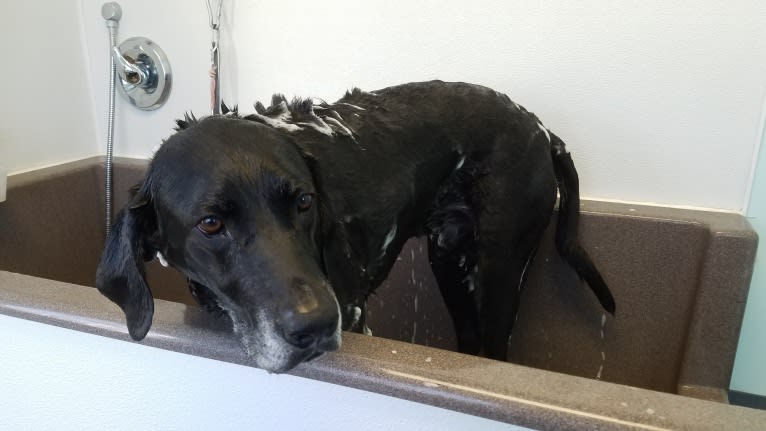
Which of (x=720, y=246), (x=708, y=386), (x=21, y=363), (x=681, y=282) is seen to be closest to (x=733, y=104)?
(x=720, y=246)

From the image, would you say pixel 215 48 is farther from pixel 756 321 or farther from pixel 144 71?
pixel 756 321

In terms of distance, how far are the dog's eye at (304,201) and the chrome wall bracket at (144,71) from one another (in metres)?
1.12

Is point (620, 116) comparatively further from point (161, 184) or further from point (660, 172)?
point (161, 184)

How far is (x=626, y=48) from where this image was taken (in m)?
1.30

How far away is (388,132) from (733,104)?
83 cm

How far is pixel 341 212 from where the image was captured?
1.01 meters

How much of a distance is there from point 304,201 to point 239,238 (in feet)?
0.39

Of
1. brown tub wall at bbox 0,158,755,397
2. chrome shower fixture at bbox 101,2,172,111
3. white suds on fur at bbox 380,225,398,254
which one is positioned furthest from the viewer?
chrome shower fixture at bbox 101,2,172,111

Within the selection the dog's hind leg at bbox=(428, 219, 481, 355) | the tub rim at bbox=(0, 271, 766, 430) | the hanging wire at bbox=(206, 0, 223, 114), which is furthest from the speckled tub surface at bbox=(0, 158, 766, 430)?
the hanging wire at bbox=(206, 0, 223, 114)

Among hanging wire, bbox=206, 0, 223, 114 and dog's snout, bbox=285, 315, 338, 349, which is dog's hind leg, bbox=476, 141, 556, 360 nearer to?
dog's snout, bbox=285, 315, 338, 349

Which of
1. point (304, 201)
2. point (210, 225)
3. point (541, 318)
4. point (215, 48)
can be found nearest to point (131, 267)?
point (210, 225)

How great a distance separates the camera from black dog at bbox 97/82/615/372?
763 mm

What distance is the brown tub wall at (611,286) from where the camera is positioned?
128 centimetres

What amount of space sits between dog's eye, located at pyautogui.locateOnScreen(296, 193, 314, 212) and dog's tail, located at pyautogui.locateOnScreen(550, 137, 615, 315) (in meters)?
0.69
